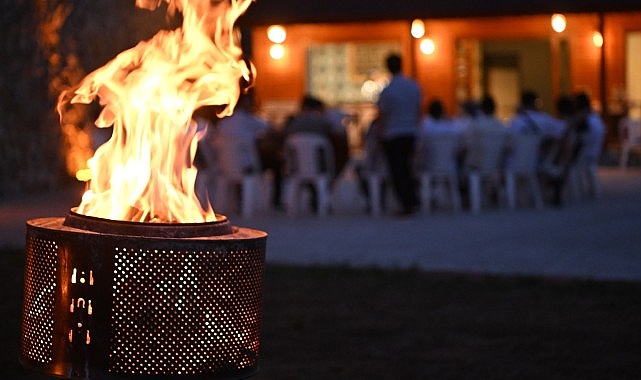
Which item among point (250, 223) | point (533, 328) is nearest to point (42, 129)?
point (250, 223)

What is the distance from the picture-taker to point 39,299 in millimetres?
4965

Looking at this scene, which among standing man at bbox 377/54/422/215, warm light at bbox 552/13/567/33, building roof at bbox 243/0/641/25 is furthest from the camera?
warm light at bbox 552/13/567/33

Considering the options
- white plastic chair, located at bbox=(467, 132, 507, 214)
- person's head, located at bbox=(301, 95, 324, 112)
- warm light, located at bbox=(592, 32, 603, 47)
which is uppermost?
warm light, located at bbox=(592, 32, 603, 47)

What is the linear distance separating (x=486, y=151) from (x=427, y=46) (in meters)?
11.3

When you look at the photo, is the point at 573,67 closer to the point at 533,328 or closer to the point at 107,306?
the point at 533,328

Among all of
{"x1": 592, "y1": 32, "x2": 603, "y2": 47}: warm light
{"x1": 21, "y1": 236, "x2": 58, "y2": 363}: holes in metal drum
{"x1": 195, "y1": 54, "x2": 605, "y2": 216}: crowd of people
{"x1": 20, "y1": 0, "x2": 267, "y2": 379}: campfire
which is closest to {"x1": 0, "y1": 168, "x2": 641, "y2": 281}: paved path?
{"x1": 195, "y1": 54, "x2": 605, "y2": 216}: crowd of people

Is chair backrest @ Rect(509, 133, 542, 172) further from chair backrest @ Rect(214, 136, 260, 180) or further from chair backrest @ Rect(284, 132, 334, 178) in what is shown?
chair backrest @ Rect(214, 136, 260, 180)

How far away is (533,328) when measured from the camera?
8.04m

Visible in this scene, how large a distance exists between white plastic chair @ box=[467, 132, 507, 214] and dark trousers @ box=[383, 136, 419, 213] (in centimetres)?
81

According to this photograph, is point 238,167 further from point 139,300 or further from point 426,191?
point 139,300

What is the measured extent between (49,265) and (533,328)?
395 centimetres

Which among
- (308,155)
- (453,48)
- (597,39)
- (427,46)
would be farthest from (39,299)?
(453,48)

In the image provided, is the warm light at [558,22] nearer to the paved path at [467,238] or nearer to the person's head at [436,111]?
the paved path at [467,238]

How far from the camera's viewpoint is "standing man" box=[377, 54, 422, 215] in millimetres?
13469
